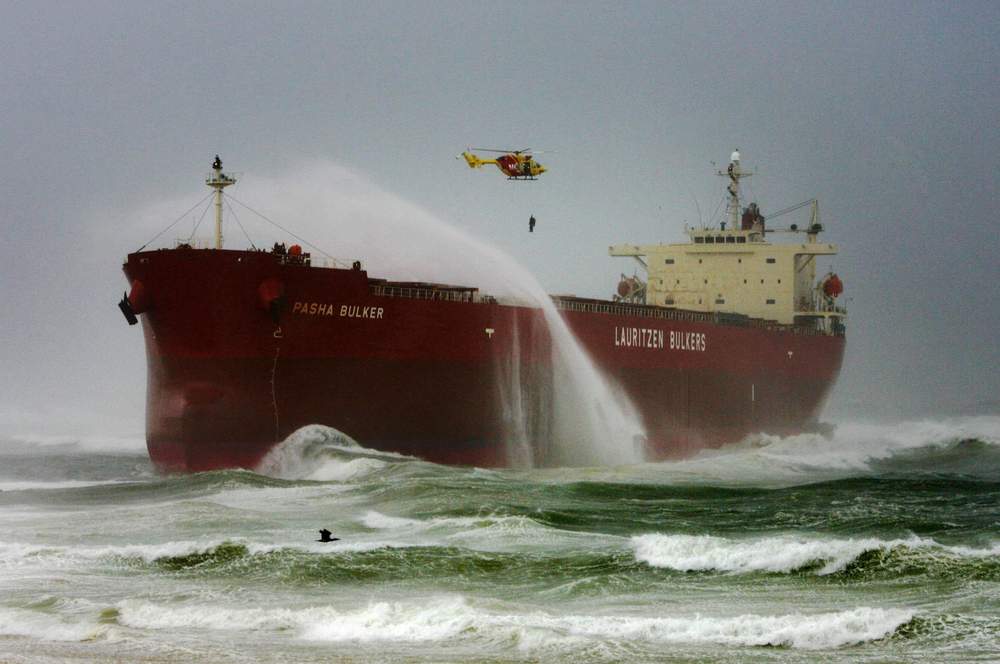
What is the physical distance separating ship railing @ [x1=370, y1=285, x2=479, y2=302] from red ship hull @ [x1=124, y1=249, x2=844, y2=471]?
0.04m

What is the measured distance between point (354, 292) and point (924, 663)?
1756 cm

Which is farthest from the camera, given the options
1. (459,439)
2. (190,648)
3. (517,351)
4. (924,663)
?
(517,351)

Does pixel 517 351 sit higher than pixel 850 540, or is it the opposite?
pixel 517 351

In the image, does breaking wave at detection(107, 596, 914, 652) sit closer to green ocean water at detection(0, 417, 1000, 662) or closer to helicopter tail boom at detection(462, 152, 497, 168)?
green ocean water at detection(0, 417, 1000, 662)

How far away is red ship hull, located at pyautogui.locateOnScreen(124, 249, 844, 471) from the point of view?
2606 cm

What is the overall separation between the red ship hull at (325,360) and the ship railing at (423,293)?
0.04 metres

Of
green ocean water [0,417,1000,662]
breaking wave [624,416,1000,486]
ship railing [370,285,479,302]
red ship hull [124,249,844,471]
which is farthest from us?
breaking wave [624,416,1000,486]

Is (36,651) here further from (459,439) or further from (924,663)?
(459,439)

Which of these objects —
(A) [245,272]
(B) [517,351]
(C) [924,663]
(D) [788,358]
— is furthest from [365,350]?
(D) [788,358]

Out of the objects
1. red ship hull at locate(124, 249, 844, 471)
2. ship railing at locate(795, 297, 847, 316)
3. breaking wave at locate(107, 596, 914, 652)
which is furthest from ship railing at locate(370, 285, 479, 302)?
ship railing at locate(795, 297, 847, 316)

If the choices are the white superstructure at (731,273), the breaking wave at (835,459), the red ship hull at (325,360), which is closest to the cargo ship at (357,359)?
the red ship hull at (325,360)

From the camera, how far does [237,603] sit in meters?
14.4

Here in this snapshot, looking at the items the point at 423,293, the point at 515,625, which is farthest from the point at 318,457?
the point at 515,625

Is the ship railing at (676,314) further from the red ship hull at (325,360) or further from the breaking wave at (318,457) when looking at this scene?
the breaking wave at (318,457)
